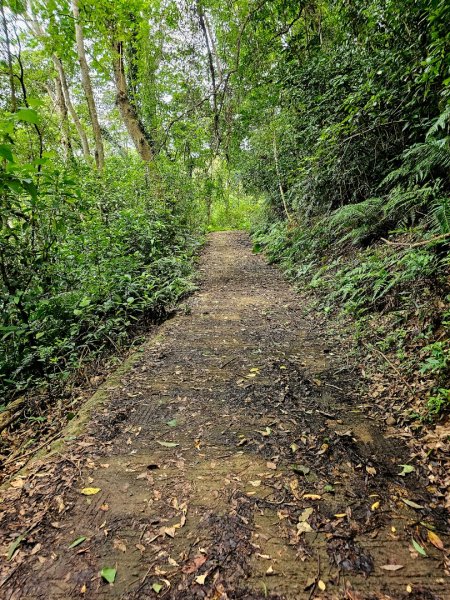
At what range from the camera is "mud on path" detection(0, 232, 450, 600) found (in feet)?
4.95

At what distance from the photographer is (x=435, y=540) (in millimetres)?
1632

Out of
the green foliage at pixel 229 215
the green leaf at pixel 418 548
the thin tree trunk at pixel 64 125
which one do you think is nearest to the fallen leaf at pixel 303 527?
the green leaf at pixel 418 548

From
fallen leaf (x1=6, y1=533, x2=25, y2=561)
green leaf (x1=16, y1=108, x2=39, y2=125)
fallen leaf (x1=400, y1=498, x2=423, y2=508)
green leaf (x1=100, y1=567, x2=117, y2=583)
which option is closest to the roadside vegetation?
green leaf (x1=16, y1=108, x2=39, y2=125)

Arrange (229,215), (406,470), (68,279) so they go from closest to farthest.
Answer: (406,470) < (68,279) < (229,215)

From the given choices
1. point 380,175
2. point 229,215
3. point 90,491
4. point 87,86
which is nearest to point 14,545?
point 90,491

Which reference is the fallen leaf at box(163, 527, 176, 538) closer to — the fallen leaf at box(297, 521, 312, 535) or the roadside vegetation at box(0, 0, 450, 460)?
the fallen leaf at box(297, 521, 312, 535)

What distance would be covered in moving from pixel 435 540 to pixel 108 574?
1.66 m

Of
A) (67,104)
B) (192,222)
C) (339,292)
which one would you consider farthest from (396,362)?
(67,104)

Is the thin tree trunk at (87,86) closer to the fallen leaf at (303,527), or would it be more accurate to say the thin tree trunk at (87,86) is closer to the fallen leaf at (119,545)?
the fallen leaf at (119,545)

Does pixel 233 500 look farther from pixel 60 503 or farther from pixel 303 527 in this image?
pixel 60 503

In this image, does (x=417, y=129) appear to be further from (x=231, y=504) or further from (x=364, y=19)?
(x=231, y=504)

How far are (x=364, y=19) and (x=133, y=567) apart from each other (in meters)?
7.35

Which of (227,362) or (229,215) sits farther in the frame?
(229,215)

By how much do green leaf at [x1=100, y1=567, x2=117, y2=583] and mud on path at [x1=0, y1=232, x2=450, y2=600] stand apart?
0.07 feet
